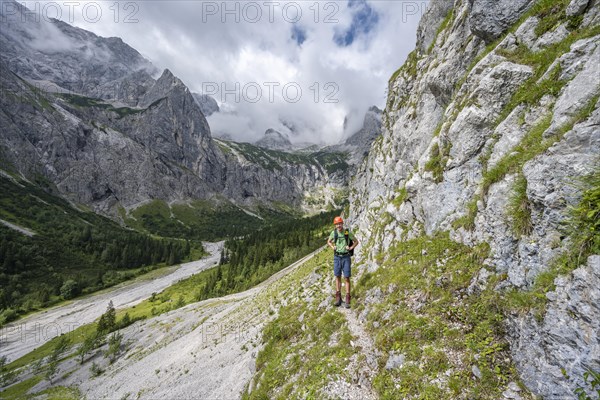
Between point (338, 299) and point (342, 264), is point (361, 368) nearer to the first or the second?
point (342, 264)

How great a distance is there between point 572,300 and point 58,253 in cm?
21102

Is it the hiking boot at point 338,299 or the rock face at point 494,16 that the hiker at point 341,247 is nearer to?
the hiking boot at point 338,299

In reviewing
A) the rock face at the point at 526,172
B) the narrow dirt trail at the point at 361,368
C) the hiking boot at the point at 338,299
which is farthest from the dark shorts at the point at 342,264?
the rock face at the point at 526,172

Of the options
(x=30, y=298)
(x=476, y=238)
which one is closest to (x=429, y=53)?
(x=476, y=238)

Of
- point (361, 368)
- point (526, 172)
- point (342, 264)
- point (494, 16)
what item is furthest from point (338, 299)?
point (494, 16)

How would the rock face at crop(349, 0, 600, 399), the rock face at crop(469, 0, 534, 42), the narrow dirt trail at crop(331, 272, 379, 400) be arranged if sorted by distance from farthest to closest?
the rock face at crop(469, 0, 534, 42) < the narrow dirt trail at crop(331, 272, 379, 400) < the rock face at crop(349, 0, 600, 399)

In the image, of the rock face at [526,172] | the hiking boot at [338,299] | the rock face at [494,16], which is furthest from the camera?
the rock face at [494,16]

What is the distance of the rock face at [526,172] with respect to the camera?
5793mm

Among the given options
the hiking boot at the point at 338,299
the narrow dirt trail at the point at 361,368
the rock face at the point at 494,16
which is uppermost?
the rock face at the point at 494,16

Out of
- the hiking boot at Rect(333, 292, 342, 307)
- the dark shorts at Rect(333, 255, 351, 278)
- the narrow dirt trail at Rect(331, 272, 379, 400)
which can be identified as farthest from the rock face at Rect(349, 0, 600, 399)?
the narrow dirt trail at Rect(331, 272, 379, 400)

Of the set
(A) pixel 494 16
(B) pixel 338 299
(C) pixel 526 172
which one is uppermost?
(A) pixel 494 16

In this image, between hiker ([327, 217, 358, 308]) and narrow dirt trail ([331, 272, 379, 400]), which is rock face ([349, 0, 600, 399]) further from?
narrow dirt trail ([331, 272, 379, 400])

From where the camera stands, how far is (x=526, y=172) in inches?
333

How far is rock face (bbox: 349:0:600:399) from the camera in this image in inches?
228
